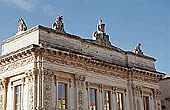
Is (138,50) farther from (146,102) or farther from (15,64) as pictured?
(15,64)

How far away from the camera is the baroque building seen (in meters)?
22.1

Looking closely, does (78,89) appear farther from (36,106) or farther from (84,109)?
(36,106)

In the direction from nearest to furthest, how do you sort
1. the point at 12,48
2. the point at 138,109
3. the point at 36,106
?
the point at 36,106 < the point at 12,48 < the point at 138,109

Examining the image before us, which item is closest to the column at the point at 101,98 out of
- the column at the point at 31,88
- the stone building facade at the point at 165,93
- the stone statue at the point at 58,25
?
the stone statue at the point at 58,25

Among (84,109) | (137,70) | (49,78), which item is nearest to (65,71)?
(49,78)

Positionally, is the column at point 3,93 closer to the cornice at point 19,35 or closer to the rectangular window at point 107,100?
the cornice at point 19,35

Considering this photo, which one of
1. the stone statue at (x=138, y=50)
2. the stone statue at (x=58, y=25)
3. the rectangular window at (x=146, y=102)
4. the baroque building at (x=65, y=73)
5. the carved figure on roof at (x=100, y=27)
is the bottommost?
the rectangular window at (x=146, y=102)

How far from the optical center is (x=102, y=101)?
25750 mm

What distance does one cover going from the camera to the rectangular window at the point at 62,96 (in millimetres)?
22906

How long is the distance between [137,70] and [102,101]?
476 centimetres

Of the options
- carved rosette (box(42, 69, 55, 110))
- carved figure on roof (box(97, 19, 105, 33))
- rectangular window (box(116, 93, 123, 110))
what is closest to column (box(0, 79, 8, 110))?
carved rosette (box(42, 69, 55, 110))

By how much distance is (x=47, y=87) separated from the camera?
2203 cm

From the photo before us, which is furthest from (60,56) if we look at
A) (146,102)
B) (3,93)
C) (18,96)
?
(146,102)

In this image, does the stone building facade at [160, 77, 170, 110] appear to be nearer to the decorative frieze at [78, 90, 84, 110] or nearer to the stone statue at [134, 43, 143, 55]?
the stone statue at [134, 43, 143, 55]
